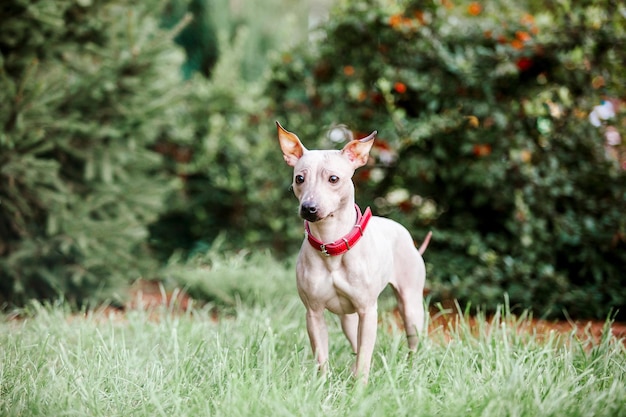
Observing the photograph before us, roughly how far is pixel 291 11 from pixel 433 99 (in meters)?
3.38

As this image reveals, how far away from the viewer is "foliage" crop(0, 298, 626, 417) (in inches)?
82.8

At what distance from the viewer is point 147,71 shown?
433 centimetres

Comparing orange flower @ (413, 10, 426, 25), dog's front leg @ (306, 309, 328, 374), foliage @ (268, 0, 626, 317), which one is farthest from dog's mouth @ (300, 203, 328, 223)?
orange flower @ (413, 10, 426, 25)

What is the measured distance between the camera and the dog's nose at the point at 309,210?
2.10 metres

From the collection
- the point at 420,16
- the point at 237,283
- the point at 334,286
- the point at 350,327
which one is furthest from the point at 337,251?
the point at 420,16

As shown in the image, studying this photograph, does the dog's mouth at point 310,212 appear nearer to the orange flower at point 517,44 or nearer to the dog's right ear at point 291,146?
the dog's right ear at point 291,146

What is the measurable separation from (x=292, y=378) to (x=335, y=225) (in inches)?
25.7

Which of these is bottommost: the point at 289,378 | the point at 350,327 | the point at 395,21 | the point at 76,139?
the point at 289,378

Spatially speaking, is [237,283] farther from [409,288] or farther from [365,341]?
[365,341]

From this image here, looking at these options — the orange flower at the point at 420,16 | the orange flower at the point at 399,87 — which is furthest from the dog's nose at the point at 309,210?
the orange flower at the point at 420,16

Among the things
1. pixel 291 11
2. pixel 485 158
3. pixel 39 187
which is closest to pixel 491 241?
pixel 485 158

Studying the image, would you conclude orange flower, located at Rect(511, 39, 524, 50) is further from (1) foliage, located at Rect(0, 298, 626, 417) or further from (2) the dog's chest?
(2) the dog's chest

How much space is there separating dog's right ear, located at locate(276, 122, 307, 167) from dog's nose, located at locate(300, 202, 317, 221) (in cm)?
30

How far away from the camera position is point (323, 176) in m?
2.21
